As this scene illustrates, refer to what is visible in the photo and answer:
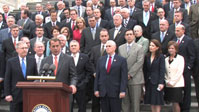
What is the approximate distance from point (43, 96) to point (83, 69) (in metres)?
3.27

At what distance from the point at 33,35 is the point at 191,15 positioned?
488 centimetres

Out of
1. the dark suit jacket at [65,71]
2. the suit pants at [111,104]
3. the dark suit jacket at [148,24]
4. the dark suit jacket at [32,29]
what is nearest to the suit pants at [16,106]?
the dark suit jacket at [65,71]

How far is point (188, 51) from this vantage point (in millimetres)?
7918

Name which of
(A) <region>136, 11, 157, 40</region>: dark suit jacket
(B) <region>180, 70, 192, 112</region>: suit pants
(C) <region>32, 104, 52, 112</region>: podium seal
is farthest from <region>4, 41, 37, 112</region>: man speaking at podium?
(A) <region>136, 11, 157, 40</region>: dark suit jacket

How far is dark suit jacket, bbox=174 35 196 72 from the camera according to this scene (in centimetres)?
780

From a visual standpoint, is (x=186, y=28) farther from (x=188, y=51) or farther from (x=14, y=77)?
(x=14, y=77)

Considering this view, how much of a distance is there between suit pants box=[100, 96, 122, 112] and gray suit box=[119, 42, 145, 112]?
0.55 m

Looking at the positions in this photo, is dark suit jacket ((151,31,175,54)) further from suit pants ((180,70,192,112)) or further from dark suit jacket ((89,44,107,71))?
dark suit jacket ((89,44,107,71))

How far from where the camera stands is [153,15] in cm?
1020

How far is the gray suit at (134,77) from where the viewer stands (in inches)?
298

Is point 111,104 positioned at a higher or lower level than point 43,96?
lower

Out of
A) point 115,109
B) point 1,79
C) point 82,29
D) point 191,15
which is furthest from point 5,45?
point 191,15

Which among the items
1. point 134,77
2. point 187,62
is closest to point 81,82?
point 134,77

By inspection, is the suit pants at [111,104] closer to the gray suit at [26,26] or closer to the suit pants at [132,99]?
the suit pants at [132,99]
